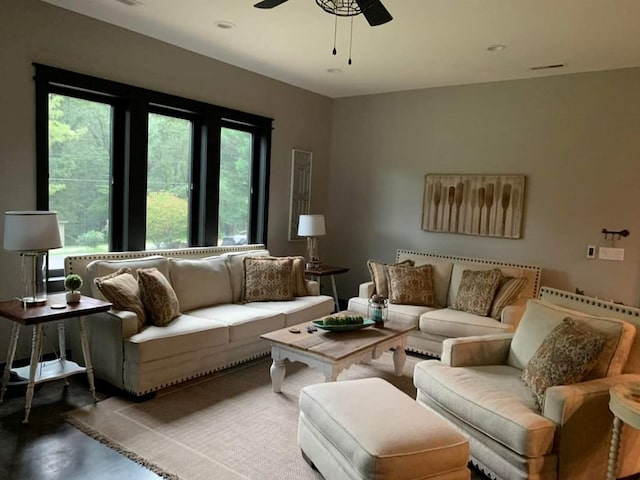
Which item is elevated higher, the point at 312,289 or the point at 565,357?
the point at 565,357

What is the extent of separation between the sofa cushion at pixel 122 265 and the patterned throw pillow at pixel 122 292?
3.2 inches

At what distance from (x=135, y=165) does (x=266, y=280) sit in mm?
1569

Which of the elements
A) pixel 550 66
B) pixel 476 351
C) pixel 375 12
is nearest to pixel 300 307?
pixel 476 351

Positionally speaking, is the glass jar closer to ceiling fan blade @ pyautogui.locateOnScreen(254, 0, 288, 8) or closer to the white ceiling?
the white ceiling

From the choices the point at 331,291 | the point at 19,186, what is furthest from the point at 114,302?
the point at 331,291

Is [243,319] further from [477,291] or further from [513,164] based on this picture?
[513,164]

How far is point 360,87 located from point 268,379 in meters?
3.68

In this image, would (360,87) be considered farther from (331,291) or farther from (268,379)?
(268,379)

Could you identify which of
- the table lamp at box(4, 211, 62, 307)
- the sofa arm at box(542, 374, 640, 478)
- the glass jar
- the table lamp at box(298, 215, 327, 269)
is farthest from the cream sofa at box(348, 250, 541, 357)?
the table lamp at box(4, 211, 62, 307)

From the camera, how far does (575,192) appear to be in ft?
15.5

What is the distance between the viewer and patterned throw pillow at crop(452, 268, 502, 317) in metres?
4.38

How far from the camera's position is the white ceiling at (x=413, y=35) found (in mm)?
3287

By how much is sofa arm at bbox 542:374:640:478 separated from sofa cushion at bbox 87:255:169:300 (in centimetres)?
298

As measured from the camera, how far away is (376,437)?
2.01 m
